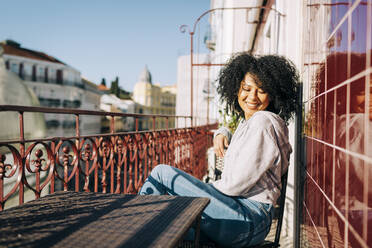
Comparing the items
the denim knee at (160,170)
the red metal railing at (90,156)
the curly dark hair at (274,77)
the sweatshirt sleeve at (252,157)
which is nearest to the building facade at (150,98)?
the red metal railing at (90,156)

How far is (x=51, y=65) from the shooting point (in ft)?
169

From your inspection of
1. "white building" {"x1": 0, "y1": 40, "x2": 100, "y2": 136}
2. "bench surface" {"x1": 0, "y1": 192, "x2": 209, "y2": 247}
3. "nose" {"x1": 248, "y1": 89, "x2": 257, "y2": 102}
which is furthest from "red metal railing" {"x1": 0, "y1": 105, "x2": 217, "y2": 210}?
"white building" {"x1": 0, "y1": 40, "x2": 100, "y2": 136}

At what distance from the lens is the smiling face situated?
2.05 metres

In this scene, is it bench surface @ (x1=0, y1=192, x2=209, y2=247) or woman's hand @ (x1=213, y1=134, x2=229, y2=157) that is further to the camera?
woman's hand @ (x1=213, y1=134, x2=229, y2=157)

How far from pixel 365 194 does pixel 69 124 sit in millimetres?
54678

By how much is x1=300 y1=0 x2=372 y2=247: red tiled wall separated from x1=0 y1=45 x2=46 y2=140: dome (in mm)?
16160

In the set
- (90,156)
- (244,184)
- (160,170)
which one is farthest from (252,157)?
(90,156)

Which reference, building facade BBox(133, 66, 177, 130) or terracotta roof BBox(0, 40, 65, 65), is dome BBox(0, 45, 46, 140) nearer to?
terracotta roof BBox(0, 40, 65, 65)

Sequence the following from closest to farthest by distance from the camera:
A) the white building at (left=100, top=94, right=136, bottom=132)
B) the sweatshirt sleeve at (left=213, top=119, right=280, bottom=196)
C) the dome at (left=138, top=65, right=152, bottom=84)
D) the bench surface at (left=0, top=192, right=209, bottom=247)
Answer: the bench surface at (left=0, top=192, right=209, bottom=247) → the sweatshirt sleeve at (left=213, top=119, right=280, bottom=196) → the white building at (left=100, top=94, right=136, bottom=132) → the dome at (left=138, top=65, right=152, bottom=84)

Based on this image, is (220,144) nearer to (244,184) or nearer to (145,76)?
(244,184)

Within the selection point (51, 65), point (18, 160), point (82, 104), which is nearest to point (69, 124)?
point (82, 104)

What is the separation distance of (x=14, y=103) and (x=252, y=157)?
61.9 feet

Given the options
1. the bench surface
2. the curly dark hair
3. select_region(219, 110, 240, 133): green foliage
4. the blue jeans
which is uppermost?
the curly dark hair

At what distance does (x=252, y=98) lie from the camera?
205 cm
